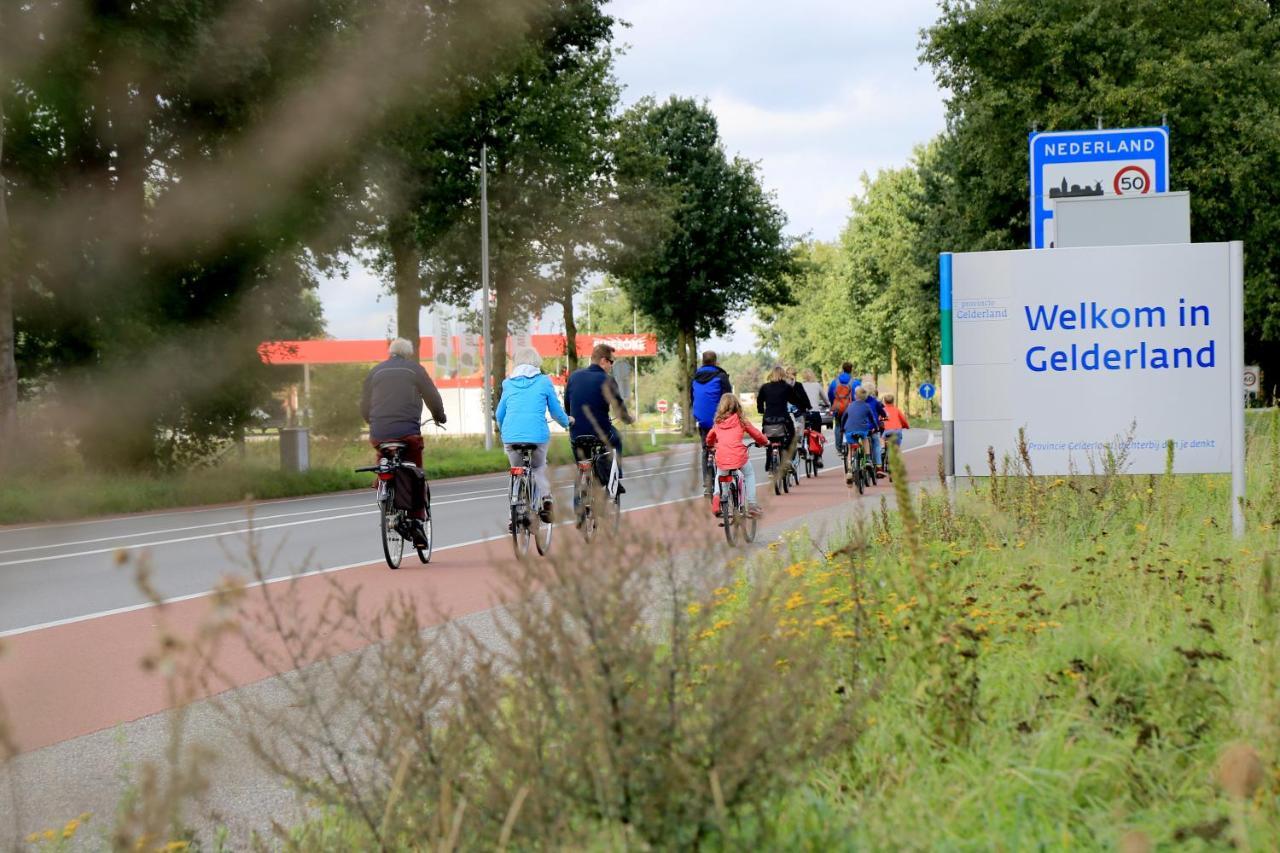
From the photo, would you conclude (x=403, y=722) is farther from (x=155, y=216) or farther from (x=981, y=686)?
(x=155, y=216)

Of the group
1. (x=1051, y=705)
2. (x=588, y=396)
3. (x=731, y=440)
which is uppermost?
(x=588, y=396)

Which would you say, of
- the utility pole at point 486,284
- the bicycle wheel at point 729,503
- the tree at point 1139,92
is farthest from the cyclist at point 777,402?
the tree at point 1139,92

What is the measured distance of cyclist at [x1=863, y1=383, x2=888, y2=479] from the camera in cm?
2105

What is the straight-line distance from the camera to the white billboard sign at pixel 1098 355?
414 inches

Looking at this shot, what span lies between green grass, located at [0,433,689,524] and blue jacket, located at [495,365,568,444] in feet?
2.36

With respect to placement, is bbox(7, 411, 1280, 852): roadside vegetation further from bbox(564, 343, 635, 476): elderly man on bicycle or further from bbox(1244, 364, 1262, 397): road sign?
bbox(1244, 364, 1262, 397): road sign

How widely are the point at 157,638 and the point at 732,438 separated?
464 inches

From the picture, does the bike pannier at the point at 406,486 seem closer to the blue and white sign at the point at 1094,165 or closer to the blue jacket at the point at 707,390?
the blue jacket at the point at 707,390

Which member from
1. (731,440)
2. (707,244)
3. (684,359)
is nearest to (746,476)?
(731,440)

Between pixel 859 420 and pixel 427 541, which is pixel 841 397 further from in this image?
pixel 427 541

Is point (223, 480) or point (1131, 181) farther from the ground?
point (1131, 181)

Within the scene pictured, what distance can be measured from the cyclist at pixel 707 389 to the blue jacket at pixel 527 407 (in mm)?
4505

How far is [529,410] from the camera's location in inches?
488

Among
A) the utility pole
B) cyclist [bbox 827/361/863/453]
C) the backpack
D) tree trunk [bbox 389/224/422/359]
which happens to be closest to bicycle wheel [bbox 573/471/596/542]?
cyclist [bbox 827/361/863/453]
